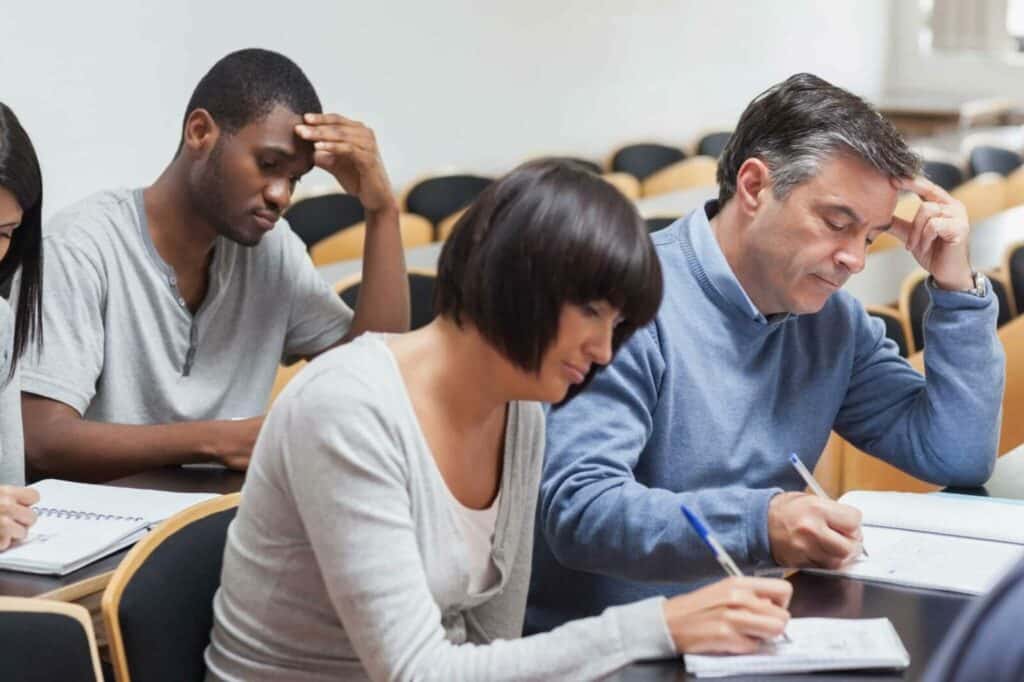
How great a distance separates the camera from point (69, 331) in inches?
99.2

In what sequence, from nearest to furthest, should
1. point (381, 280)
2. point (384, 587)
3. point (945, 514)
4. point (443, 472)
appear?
point (384, 587), point (443, 472), point (945, 514), point (381, 280)

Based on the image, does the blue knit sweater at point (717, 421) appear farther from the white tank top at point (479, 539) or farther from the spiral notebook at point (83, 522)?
the spiral notebook at point (83, 522)

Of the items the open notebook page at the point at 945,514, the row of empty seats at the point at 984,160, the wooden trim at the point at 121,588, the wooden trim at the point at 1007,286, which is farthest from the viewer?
the row of empty seats at the point at 984,160

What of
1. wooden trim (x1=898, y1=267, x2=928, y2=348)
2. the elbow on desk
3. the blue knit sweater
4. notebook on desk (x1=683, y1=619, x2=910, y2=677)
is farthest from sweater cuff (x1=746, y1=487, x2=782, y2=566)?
wooden trim (x1=898, y1=267, x2=928, y2=348)

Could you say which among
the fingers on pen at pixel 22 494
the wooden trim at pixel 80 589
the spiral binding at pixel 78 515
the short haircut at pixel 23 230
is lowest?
the spiral binding at pixel 78 515

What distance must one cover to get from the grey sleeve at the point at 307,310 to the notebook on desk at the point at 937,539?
44.6 inches

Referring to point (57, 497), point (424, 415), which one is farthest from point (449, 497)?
point (57, 497)

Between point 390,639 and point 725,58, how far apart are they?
8.54 m

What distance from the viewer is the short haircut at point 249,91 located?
265 centimetres

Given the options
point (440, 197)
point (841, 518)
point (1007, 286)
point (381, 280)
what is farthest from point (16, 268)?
point (440, 197)

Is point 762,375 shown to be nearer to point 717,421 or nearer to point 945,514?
point 717,421

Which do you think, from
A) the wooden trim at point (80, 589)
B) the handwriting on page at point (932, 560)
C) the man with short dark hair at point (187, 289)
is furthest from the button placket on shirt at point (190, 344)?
the handwriting on page at point (932, 560)

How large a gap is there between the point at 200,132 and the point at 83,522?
0.87 meters

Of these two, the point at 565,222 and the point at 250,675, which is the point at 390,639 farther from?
the point at 565,222
